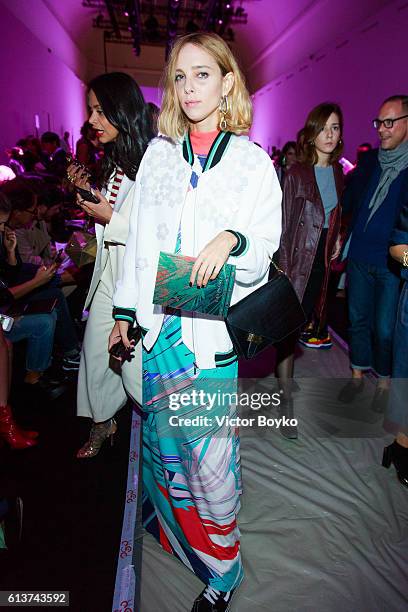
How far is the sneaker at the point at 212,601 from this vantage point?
148cm

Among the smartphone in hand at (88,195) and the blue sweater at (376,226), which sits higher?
the smartphone in hand at (88,195)

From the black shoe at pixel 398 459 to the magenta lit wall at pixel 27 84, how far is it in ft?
23.5

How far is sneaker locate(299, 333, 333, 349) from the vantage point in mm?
3715

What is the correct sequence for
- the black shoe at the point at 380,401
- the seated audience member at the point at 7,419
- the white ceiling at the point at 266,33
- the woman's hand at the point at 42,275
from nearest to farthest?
the seated audience member at the point at 7,419 → the black shoe at the point at 380,401 → the woman's hand at the point at 42,275 → the white ceiling at the point at 266,33

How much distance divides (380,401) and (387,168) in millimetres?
1424

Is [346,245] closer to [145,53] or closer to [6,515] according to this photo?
[6,515]

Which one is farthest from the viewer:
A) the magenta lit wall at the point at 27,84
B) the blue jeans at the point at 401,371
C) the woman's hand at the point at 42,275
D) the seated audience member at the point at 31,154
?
the magenta lit wall at the point at 27,84

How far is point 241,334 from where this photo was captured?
1286mm

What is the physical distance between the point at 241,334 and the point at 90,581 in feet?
3.81

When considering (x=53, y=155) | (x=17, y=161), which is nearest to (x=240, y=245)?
(x=17, y=161)

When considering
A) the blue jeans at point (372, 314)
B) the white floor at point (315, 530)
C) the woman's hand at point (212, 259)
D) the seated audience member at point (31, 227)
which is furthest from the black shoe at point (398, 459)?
the seated audience member at point (31, 227)

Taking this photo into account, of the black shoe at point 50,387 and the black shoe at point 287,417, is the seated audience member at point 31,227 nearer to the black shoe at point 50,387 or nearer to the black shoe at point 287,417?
the black shoe at point 50,387

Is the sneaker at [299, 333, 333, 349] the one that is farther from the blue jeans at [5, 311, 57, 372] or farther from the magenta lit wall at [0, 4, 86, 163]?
the magenta lit wall at [0, 4, 86, 163]

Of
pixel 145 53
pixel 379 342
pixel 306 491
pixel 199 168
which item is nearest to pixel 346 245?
pixel 379 342
